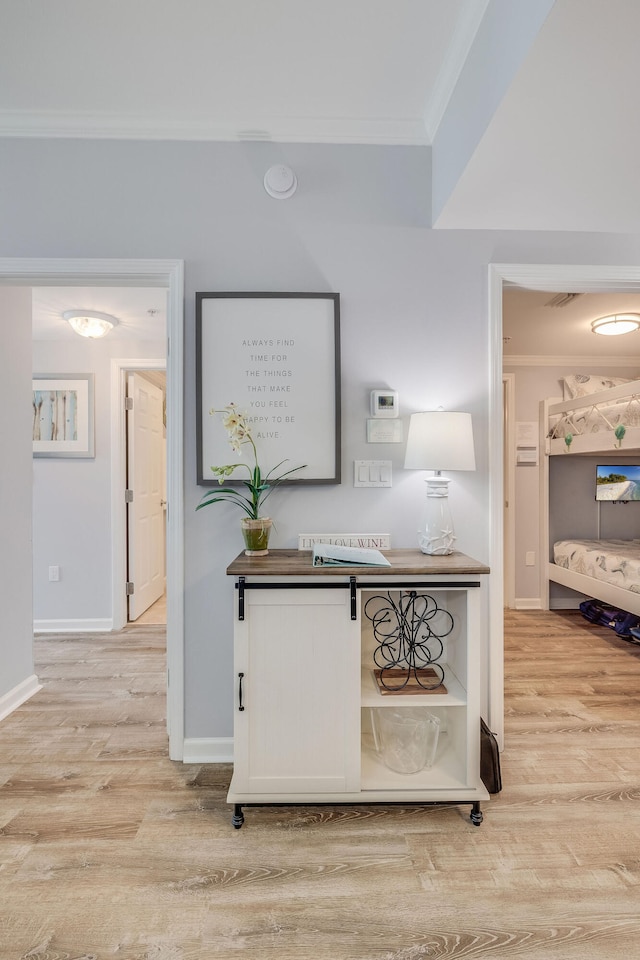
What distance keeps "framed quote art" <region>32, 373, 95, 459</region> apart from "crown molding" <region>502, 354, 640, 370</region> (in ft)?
12.4

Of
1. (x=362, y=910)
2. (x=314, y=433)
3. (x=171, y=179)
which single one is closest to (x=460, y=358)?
(x=314, y=433)

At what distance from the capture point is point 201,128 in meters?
2.11

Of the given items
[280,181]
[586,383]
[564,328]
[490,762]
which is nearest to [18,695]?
[490,762]

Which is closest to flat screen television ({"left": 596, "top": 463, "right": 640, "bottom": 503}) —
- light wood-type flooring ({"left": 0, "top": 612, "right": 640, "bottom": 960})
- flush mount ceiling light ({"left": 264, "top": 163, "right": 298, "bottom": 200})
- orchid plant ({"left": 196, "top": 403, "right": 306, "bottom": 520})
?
light wood-type flooring ({"left": 0, "top": 612, "right": 640, "bottom": 960})

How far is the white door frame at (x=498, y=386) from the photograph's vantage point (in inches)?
85.4

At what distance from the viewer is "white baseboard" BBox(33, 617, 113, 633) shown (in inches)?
159

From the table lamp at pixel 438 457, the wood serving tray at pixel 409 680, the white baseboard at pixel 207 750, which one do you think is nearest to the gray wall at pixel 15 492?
the white baseboard at pixel 207 750

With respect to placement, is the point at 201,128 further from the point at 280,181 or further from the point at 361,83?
the point at 361,83

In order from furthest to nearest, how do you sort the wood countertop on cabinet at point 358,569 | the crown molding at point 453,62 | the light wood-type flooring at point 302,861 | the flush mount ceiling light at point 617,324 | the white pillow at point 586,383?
the white pillow at point 586,383
the flush mount ceiling light at point 617,324
the wood countertop on cabinet at point 358,569
the crown molding at point 453,62
the light wood-type flooring at point 302,861

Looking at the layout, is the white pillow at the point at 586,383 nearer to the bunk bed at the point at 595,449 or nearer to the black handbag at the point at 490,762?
the bunk bed at the point at 595,449

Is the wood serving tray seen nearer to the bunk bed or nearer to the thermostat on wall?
the thermostat on wall

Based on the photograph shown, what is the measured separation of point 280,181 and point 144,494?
3.13m

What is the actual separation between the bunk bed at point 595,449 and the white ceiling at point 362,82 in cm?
191

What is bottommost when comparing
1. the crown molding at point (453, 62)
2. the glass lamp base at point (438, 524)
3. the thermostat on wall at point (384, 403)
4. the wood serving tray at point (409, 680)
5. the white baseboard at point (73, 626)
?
the white baseboard at point (73, 626)
